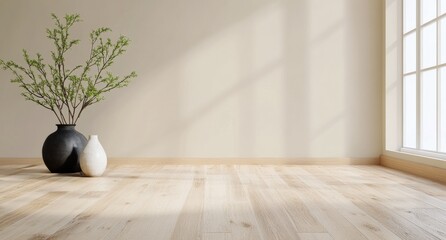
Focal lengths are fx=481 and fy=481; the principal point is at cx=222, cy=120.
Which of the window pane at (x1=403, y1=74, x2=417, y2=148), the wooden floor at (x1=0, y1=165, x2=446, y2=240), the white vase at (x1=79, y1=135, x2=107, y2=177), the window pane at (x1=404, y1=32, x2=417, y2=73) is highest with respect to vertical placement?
the window pane at (x1=404, y1=32, x2=417, y2=73)

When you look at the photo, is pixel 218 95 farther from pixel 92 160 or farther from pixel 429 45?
pixel 429 45

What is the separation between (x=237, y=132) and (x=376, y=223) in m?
2.40

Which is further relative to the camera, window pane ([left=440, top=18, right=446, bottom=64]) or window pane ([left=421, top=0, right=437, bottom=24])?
window pane ([left=421, top=0, right=437, bottom=24])

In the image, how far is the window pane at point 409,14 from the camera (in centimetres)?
372

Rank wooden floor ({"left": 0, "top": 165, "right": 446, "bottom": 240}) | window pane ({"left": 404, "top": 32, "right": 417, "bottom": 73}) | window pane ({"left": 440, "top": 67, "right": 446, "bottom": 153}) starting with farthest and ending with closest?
window pane ({"left": 404, "top": 32, "right": 417, "bottom": 73}), window pane ({"left": 440, "top": 67, "right": 446, "bottom": 153}), wooden floor ({"left": 0, "top": 165, "right": 446, "bottom": 240})

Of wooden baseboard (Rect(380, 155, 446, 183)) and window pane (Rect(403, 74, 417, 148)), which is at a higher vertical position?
window pane (Rect(403, 74, 417, 148))

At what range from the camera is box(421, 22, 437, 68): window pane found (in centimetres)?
336

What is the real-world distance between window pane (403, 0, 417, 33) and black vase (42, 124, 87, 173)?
2689 mm

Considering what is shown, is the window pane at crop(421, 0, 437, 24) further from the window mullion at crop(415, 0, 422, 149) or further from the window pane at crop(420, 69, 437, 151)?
the window pane at crop(420, 69, 437, 151)

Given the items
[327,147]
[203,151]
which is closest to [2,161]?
[203,151]

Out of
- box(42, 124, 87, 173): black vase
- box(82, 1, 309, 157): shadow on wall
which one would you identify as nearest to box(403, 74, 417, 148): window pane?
box(82, 1, 309, 157): shadow on wall

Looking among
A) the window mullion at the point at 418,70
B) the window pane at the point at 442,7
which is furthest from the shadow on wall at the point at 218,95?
the window pane at the point at 442,7

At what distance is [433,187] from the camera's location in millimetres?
2752

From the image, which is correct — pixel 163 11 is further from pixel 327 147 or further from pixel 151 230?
pixel 151 230
